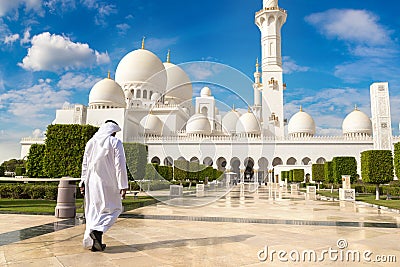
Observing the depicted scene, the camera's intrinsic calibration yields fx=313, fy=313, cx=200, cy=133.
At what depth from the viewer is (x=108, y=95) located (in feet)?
127

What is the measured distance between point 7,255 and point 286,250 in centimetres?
309

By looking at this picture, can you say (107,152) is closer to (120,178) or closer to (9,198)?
(120,178)

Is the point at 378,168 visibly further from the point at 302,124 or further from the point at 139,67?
the point at 139,67

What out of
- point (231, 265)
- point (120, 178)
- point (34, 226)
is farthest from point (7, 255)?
point (231, 265)

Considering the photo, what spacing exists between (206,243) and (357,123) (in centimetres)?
4043

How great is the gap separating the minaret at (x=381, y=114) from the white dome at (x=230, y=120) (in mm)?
21008

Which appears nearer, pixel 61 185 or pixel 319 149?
pixel 61 185

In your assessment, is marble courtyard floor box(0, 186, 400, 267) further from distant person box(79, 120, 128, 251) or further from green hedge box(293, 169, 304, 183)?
green hedge box(293, 169, 304, 183)

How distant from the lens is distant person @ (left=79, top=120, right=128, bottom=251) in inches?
142

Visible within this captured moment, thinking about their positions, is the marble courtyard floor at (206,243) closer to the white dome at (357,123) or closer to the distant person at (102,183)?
the distant person at (102,183)

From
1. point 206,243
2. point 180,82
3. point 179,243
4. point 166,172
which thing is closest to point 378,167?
point 180,82

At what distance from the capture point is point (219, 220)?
6297 mm

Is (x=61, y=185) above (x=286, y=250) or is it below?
above

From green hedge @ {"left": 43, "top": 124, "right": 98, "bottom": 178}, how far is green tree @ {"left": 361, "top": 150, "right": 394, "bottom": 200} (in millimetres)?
12522
